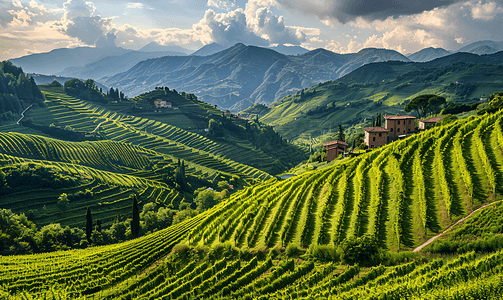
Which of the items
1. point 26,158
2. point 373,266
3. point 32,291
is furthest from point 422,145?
point 26,158

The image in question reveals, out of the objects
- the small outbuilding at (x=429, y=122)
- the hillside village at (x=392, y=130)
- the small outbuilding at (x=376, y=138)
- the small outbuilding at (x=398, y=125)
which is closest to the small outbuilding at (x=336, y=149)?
the hillside village at (x=392, y=130)

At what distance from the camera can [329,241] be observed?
33.2 metres

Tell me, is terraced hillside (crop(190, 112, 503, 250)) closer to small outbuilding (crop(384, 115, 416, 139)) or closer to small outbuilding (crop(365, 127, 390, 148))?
small outbuilding (crop(365, 127, 390, 148))

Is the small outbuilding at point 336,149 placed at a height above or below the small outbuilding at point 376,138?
below

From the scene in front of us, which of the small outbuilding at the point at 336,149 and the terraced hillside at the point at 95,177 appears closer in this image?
the small outbuilding at the point at 336,149

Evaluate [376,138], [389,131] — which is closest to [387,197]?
[376,138]

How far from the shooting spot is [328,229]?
35406mm

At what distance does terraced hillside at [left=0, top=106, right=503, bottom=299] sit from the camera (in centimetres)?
2450

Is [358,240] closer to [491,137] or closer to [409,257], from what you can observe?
[409,257]

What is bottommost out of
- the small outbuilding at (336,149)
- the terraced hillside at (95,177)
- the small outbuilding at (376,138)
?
the terraced hillside at (95,177)

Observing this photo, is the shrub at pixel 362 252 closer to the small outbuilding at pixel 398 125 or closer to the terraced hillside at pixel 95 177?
the small outbuilding at pixel 398 125

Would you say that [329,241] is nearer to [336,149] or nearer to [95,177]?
[336,149]

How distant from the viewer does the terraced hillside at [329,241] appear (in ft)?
80.4

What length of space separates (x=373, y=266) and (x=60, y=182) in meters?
113
